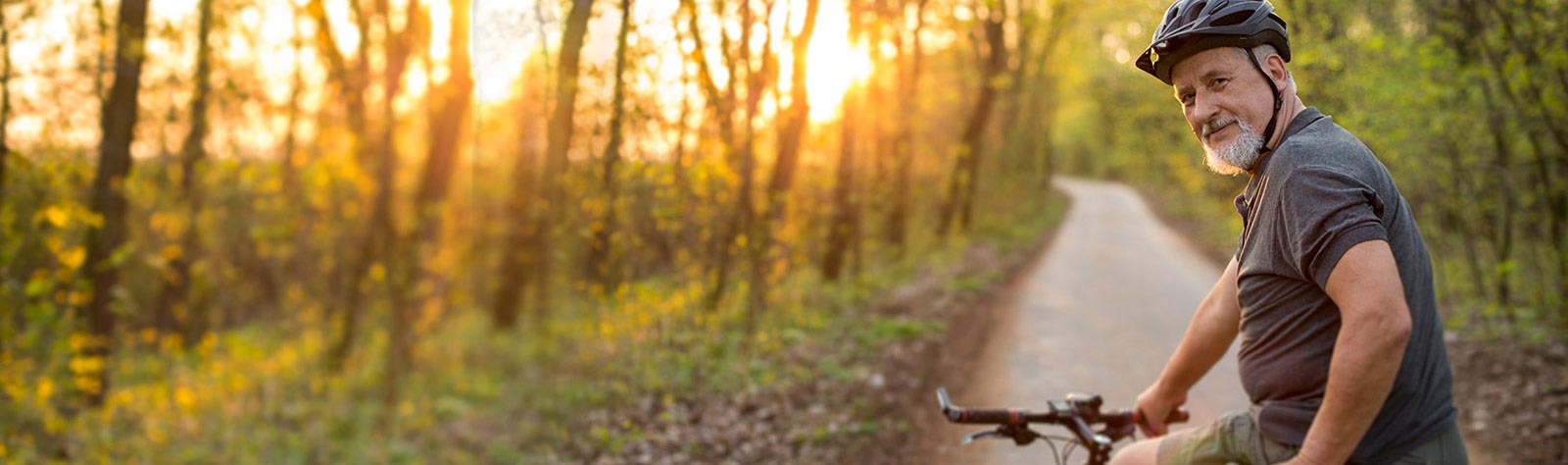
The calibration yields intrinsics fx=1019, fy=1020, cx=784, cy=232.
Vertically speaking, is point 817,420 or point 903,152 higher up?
point 903,152

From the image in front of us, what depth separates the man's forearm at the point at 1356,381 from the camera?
5.96 ft

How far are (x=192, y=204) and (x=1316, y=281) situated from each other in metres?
13.9

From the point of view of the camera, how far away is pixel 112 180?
8672 millimetres

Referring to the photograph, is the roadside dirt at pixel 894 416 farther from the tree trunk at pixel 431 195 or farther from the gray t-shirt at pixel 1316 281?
the tree trunk at pixel 431 195

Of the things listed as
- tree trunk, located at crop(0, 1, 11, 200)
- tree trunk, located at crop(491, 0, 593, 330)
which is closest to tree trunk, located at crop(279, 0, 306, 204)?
tree trunk, located at crop(491, 0, 593, 330)

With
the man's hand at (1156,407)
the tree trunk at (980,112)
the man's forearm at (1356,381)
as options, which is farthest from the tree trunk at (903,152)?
the man's forearm at (1356,381)

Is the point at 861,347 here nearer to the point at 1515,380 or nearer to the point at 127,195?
the point at 1515,380

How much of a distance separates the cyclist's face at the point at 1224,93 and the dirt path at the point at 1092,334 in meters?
4.50

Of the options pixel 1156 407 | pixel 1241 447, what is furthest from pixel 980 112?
pixel 1241 447

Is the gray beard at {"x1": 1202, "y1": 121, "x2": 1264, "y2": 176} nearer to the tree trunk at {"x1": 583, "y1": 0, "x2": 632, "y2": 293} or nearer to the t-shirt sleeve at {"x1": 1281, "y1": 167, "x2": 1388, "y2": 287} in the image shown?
the t-shirt sleeve at {"x1": 1281, "y1": 167, "x2": 1388, "y2": 287}

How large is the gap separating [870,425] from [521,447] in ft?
10.1

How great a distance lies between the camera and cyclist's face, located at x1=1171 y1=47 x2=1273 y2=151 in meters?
2.10

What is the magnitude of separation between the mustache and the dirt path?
448cm

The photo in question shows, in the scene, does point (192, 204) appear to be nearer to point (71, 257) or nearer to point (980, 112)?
point (71, 257)
